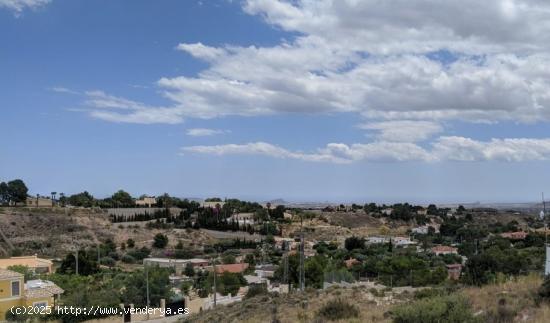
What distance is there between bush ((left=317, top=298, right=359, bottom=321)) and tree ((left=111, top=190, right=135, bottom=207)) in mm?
118454

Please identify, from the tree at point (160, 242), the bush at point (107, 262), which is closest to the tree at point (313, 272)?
the bush at point (107, 262)

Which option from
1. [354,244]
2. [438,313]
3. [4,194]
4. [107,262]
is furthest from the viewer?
[4,194]

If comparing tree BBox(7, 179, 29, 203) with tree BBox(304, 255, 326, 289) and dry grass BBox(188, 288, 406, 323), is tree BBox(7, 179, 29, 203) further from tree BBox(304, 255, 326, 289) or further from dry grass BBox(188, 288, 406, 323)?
dry grass BBox(188, 288, 406, 323)

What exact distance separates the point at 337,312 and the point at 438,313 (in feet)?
14.2

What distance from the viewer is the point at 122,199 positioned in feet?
446

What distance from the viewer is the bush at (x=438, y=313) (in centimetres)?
1024

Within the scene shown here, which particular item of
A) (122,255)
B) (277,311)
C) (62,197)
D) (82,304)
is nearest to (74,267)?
(122,255)

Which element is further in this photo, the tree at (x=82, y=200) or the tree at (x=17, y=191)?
the tree at (x=82, y=200)

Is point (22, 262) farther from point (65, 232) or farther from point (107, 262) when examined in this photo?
point (65, 232)

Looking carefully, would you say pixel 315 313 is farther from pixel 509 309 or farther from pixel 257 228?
pixel 257 228

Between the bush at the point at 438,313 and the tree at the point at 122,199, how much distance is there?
401ft

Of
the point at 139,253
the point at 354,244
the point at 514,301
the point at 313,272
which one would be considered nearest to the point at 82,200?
the point at 139,253

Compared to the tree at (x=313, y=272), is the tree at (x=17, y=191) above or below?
above

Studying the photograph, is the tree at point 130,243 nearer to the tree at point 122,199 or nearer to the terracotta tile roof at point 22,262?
the terracotta tile roof at point 22,262
